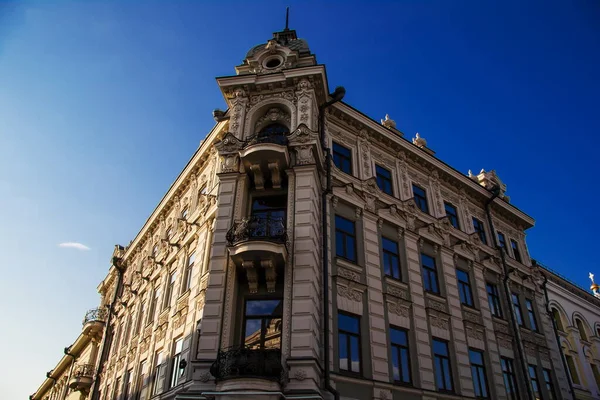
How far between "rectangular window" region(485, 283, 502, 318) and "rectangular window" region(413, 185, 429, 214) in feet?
17.0

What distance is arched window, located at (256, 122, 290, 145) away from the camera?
18.8 meters

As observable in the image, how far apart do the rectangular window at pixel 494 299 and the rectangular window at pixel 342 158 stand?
9704 mm

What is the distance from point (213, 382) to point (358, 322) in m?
5.77

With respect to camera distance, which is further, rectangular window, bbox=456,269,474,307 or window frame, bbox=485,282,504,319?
window frame, bbox=485,282,504,319

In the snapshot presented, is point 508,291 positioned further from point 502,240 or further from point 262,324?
point 262,324

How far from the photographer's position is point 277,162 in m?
18.2

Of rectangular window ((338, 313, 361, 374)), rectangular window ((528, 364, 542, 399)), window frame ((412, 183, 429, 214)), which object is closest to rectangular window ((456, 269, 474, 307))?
window frame ((412, 183, 429, 214))

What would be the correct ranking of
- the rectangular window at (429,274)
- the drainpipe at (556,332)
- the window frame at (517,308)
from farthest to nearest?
the drainpipe at (556,332) → the window frame at (517,308) → the rectangular window at (429,274)

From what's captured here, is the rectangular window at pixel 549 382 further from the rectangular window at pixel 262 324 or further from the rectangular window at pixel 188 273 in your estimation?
the rectangular window at pixel 188 273

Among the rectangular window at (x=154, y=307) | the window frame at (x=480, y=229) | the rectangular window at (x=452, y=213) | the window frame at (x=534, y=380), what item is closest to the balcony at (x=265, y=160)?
the rectangular window at (x=154, y=307)

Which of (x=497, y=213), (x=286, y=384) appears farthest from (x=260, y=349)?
(x=497, y=213)

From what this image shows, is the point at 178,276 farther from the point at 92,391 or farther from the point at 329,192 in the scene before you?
the point at 92,391

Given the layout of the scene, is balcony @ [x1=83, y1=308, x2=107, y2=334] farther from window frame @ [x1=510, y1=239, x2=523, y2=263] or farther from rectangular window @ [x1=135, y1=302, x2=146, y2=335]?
window frame @ [x1=510, y1=239, x2=523, y2=263]

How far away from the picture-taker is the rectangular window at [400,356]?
58.5 feet
